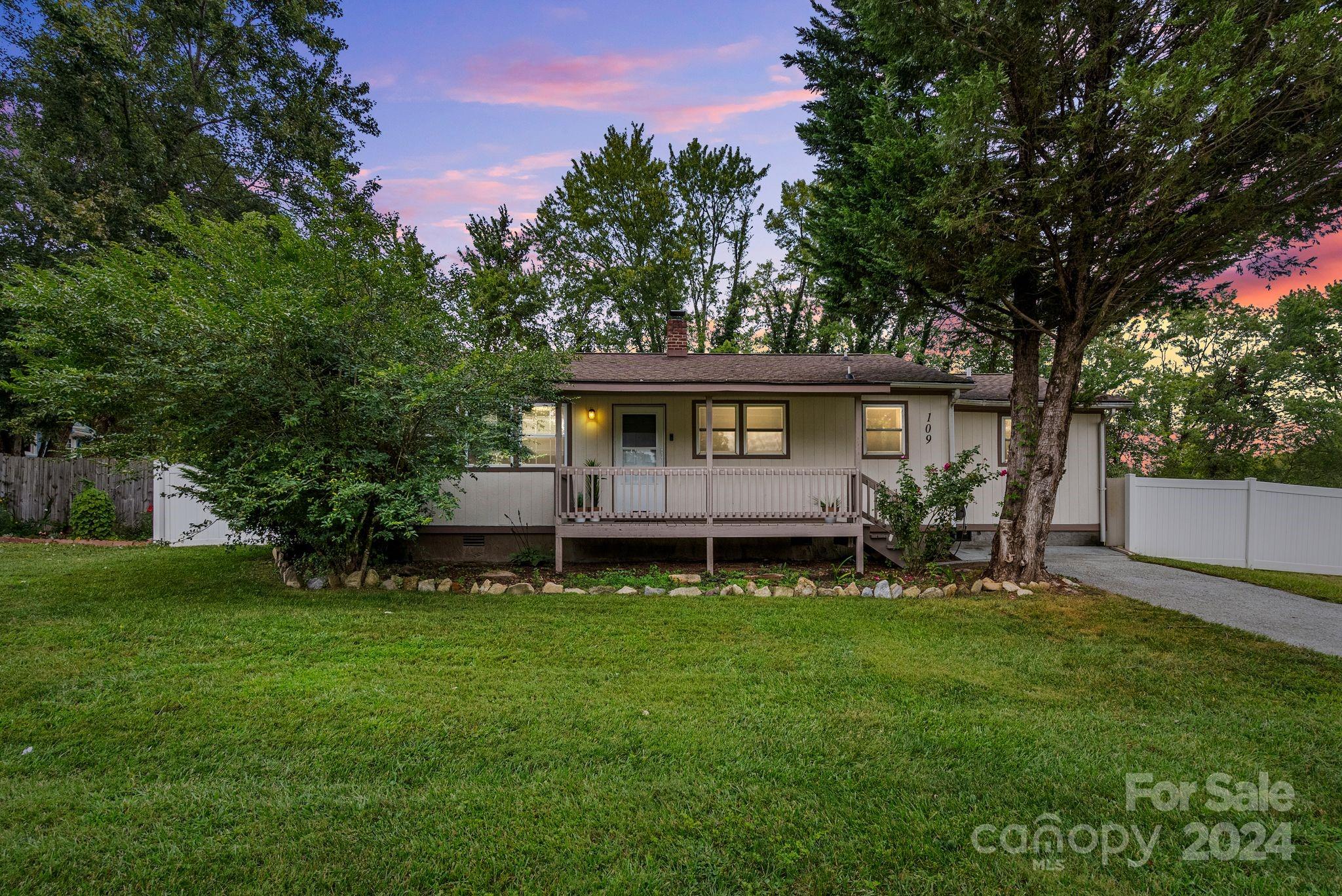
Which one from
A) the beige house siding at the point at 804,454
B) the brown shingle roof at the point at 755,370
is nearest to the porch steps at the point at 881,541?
the beige house siding at the point at 804,454

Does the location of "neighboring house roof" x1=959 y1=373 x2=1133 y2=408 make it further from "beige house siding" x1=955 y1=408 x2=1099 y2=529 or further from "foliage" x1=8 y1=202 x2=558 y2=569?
"foliage" x1=8 y1=202 x2=558 y2=569

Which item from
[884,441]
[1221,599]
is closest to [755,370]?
[884,441]

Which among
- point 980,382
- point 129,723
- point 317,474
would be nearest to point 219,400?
point 317,474

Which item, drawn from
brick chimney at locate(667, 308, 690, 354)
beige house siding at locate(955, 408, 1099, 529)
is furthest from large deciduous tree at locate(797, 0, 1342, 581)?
brick chimney at locate(667, 308, 690, 354)

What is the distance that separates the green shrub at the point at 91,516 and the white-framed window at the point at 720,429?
12491mm

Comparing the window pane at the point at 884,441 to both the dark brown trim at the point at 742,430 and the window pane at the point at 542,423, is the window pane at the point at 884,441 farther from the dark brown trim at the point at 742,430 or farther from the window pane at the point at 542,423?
the window pane at the point at 542,423

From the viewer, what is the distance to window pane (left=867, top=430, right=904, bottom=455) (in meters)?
10.6

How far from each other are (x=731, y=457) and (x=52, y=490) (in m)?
14.8

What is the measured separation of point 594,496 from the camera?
9.04 m

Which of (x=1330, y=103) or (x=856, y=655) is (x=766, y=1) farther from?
(x=856, y=655)

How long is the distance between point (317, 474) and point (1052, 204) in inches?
354

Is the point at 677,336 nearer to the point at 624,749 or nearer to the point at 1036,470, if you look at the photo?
the point at 1036,470

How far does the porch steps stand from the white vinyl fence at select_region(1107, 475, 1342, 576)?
522cm

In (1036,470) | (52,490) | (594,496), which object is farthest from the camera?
(52,490)
